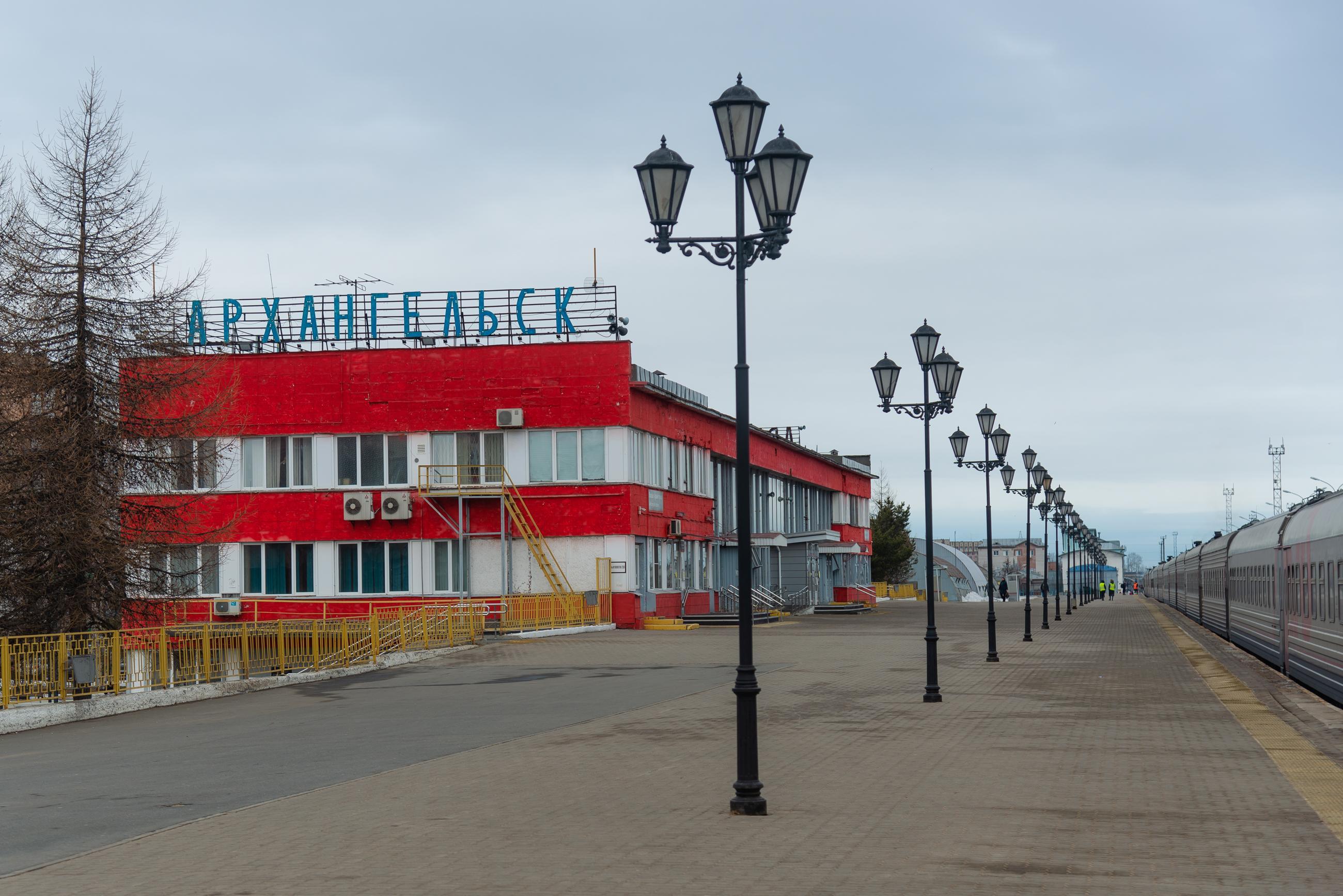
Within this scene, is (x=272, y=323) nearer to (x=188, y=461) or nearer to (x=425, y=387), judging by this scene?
(x=425, y=387)

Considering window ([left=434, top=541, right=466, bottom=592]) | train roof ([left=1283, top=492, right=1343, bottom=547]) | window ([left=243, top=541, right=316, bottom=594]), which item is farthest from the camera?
window ([left=243, top=541, right=316, bottom=594])

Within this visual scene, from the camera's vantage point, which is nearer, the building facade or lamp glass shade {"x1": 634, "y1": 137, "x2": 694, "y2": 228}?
lamp glass shade {"x1": 634, "y1": 137, "x2": 694, "y2": 228}

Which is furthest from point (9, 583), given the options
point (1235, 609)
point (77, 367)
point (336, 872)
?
point (1235, 609)

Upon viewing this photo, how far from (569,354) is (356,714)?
22972mm

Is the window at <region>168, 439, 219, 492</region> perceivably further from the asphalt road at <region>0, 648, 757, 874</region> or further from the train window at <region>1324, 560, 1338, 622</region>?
the train window at <region>1324, 560, 1338, 622</region>

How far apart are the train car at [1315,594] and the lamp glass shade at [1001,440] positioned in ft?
28.6

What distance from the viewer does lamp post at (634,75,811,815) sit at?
9.95 metres

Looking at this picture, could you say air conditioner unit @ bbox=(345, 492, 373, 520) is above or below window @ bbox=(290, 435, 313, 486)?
below

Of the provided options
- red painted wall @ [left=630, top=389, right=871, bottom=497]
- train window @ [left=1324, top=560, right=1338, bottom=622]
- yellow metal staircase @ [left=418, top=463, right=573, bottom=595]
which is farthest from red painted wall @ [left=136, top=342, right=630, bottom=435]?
train window @ [left=1324, top=560, right=1338, bottom=622]

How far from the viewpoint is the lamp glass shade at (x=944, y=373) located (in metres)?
20.7

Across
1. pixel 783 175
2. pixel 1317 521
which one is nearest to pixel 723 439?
pixel 1317 521

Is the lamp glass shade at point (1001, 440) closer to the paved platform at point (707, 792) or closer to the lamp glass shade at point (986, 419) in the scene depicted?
the lamp glass shade at point (986, 419)

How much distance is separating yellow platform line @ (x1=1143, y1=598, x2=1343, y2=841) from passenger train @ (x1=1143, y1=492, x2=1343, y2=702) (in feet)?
3.28

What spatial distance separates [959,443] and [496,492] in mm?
15099
